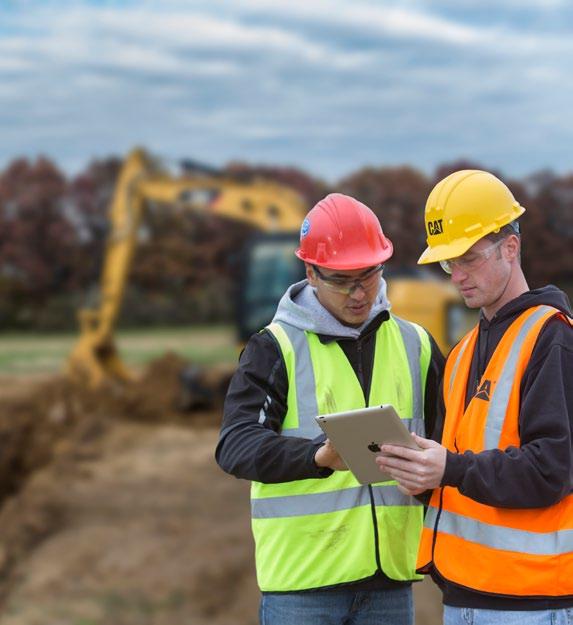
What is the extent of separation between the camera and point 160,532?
10219 millimetres

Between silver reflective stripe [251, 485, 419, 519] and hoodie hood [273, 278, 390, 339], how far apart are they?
16.8 inches

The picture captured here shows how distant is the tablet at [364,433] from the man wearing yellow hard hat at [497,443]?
0.12 feet

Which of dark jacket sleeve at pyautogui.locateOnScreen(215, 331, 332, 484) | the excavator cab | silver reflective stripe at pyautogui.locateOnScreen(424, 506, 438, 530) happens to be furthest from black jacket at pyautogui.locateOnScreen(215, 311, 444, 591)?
the excavator cab

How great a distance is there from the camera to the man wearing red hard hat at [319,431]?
2.74m

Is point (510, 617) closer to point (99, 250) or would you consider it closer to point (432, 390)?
point (432, 390)

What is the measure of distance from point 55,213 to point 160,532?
2719 centimetres

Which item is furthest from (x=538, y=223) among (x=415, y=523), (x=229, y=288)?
(x=415, y=523)

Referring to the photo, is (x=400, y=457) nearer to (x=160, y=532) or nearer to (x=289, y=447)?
(x=289, y=447)

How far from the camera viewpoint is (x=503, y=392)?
92.4 inches

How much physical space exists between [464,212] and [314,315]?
525mm

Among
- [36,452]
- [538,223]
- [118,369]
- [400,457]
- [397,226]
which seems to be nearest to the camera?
[400,457]

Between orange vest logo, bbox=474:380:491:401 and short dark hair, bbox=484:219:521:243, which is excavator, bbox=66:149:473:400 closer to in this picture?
short dark hair, bbox=484:219:521:243

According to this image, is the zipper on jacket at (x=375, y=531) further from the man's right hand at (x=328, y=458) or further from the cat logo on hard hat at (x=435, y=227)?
the cat logo on hard hat at (x=435, y=227)

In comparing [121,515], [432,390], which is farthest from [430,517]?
[121,515]
